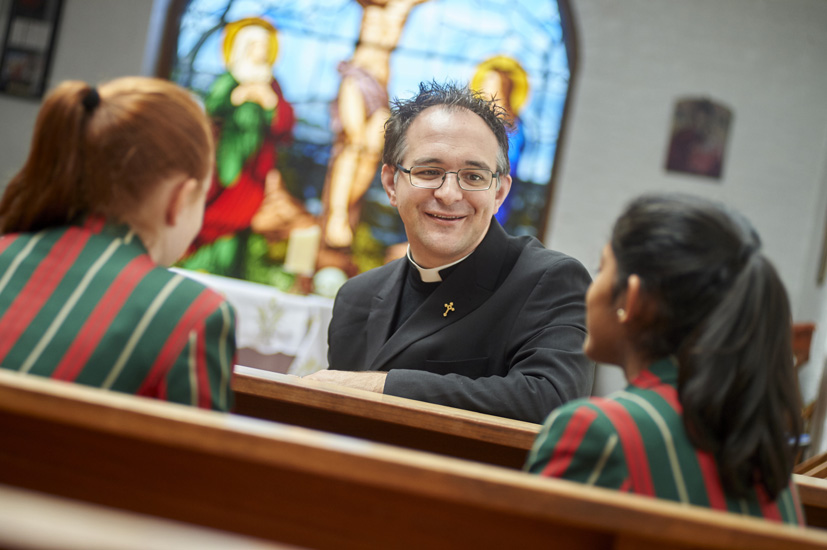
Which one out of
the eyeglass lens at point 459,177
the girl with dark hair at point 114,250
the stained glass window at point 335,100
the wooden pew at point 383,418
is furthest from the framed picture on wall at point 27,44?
the girl with dark hair at point 114,250

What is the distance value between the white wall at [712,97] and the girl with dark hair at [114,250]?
263 inches

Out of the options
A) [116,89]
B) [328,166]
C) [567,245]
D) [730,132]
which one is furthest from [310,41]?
[116,89]

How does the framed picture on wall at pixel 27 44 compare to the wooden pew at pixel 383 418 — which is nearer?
the wooden pew at pixel 383 418

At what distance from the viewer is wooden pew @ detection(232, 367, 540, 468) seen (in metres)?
1.56

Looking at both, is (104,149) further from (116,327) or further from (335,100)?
(335,100)

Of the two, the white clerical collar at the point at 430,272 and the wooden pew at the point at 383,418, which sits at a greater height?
the white clerical collar at the point at 430,272

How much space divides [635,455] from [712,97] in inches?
294

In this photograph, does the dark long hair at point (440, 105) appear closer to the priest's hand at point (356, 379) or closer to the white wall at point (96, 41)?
the priest's hand at point (356, 379)

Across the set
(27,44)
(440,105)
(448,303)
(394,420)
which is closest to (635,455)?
(394,420)

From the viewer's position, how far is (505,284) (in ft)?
7.64

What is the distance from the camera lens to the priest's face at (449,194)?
7.89 ft

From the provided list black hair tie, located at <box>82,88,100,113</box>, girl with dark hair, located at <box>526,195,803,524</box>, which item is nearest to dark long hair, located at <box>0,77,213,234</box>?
black hair tie, located at <box>82,88,100,113</box>

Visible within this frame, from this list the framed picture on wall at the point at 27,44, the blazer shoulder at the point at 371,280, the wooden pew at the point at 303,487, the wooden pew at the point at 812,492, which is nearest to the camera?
the wooden pew at the point at 303,487

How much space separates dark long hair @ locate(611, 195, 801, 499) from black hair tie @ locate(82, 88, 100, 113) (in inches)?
→ 35.4
